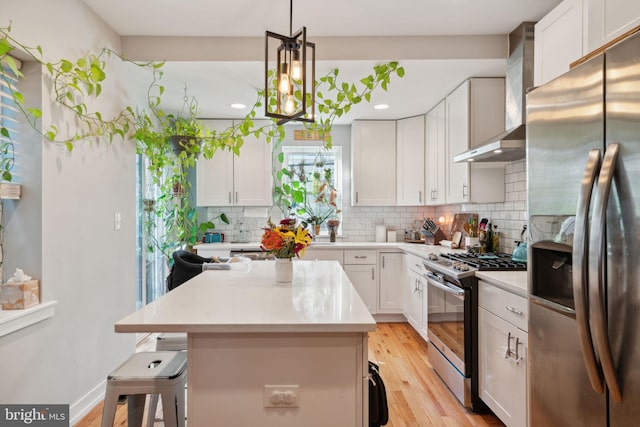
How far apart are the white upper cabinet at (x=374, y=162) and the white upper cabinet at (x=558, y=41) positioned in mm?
2215

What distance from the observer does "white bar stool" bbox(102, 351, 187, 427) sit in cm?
144

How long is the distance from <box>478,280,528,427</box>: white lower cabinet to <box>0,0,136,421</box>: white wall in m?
2.58

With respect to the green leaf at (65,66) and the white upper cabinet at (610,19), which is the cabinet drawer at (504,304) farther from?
the green leaf at (65,66)

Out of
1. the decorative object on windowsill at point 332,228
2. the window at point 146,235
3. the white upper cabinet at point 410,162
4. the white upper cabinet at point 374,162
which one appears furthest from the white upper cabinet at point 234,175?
the white upper cabinet at point 410,162

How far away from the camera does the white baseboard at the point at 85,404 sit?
2208 millimetres

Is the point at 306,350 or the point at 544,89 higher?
the point at 544,89

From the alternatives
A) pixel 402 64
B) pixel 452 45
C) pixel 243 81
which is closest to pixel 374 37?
pixel 402 64

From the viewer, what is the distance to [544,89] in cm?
145

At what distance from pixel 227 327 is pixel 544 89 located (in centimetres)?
155

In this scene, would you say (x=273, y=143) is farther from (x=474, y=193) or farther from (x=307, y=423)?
(x=307, y=423)

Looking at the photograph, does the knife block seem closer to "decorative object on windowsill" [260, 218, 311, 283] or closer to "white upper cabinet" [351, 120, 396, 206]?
"white upper cabinet" [351, 120, 396, 206]

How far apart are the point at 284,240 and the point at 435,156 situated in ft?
8.84

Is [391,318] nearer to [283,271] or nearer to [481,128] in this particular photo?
[481,128]

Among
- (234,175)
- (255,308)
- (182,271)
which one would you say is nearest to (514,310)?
(255,308)
